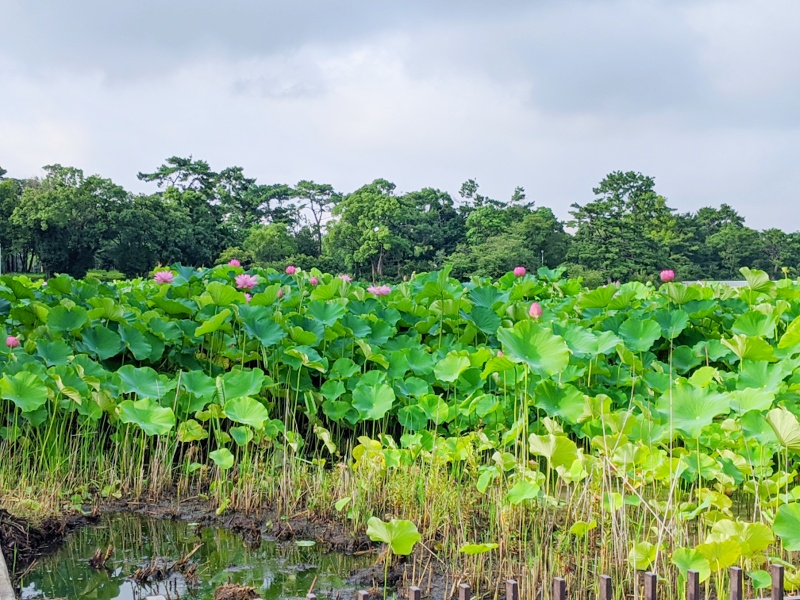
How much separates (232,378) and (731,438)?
226 centimetres

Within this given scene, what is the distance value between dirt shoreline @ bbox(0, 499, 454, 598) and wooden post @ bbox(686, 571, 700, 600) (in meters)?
0.71

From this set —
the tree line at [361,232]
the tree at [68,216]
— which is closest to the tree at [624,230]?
the tree line at [361,232]

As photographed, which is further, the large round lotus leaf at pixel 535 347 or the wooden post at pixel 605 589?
the large round lotus leaf at pixel 535 347

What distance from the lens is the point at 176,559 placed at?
8.96ft

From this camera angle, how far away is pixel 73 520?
3070mm

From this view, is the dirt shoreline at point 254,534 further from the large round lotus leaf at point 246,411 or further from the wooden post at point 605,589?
the wooden post at point 605,589

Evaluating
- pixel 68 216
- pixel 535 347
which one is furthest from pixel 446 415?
pixel 68 216

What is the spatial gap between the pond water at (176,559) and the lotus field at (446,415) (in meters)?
0.26

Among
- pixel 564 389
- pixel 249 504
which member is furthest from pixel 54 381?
pixel 564 389

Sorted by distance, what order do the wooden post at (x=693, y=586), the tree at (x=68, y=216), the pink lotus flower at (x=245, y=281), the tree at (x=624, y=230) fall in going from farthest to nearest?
the tree at (x=624, y=230), the tree at (x=68, y=216), the pink lotus flower at (x=245, y=281), the wooden post at (x=693, y=586)

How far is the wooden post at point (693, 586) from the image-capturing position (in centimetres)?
189

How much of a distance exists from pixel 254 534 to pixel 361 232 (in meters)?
44.4

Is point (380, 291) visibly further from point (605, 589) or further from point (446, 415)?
point (605, 589)

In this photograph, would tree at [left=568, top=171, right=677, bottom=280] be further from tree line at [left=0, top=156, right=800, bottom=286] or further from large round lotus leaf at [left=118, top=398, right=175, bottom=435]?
large round lotus leaf at [left=118, top=398, right=175, bottom=435]
